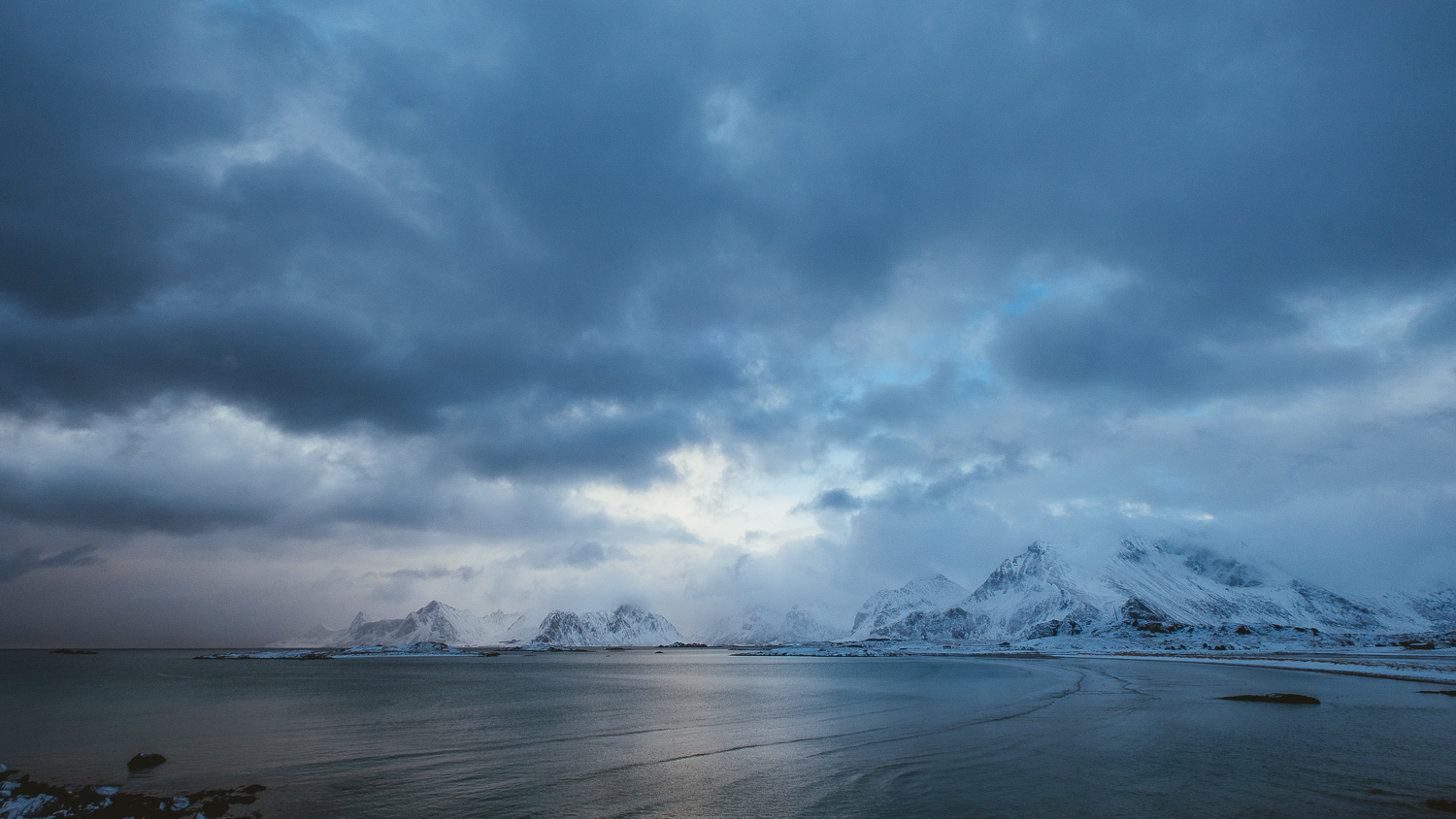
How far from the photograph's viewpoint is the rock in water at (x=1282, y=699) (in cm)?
5529

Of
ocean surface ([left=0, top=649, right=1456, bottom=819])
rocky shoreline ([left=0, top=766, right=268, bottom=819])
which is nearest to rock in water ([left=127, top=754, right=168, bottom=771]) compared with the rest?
ocean surface ([left=0, top=649, right=1456, bottom=819])

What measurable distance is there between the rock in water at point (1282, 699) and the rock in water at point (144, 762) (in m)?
79.2

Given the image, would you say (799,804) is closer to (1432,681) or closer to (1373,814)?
(1373,814)

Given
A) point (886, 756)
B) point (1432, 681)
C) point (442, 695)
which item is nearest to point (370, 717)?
point (442, 695)

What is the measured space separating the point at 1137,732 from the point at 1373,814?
20.0m

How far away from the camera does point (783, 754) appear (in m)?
35.0

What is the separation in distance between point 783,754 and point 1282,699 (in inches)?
2026

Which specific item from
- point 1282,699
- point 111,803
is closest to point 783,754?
point 111,803

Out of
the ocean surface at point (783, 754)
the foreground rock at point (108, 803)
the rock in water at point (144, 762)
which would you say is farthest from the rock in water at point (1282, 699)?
the rock in water at point (144, 762)

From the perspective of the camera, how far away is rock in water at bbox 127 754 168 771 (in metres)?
32.6

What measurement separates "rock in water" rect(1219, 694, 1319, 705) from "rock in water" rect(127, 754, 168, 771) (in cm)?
7919

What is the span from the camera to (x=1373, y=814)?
71.1 ft

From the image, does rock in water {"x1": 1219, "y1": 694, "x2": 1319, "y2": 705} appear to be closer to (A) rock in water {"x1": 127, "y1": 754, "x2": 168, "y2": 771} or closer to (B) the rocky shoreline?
(B) the rocky shoreline

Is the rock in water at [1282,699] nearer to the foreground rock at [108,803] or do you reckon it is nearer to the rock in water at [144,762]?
the foreground rock at [108,803]
